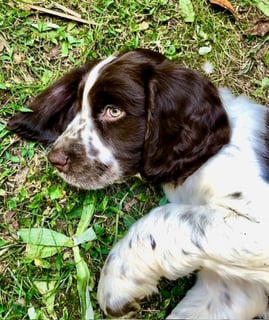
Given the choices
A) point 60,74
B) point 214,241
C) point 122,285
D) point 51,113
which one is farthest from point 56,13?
point 214,241

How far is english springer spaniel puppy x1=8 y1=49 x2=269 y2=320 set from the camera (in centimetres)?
515

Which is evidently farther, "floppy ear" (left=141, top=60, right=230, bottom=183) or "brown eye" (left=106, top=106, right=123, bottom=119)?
"brown eye" (left=106, top=106, right=123, bottom=119)

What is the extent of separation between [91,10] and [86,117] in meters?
1.52

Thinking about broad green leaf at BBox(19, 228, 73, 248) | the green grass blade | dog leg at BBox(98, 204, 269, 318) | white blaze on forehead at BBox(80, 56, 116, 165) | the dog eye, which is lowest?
the green grass blade

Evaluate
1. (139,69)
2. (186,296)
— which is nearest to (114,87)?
(139,69)

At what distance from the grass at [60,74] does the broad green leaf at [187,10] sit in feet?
0.12

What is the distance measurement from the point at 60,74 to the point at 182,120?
1.56 meters

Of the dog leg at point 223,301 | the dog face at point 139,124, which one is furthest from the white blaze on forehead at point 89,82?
the dog leg at point 223,301

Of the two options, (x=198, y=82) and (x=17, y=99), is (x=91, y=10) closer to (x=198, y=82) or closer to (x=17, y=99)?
(x=17, y=99)

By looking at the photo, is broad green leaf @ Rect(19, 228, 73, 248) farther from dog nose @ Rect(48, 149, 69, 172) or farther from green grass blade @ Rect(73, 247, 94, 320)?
dog nose @ Rect(48, 149, 69, 172)

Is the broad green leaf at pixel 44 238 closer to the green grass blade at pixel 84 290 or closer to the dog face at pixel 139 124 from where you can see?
the green grass blade at pixel 84 290

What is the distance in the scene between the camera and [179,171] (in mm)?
5406

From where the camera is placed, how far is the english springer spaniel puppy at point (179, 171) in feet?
16.9

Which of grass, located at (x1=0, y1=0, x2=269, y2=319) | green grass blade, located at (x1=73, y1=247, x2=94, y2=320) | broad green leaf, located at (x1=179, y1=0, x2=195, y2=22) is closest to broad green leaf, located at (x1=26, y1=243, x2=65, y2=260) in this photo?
grass, located at (x1=0, y1=0, x2=269, y2=319)
